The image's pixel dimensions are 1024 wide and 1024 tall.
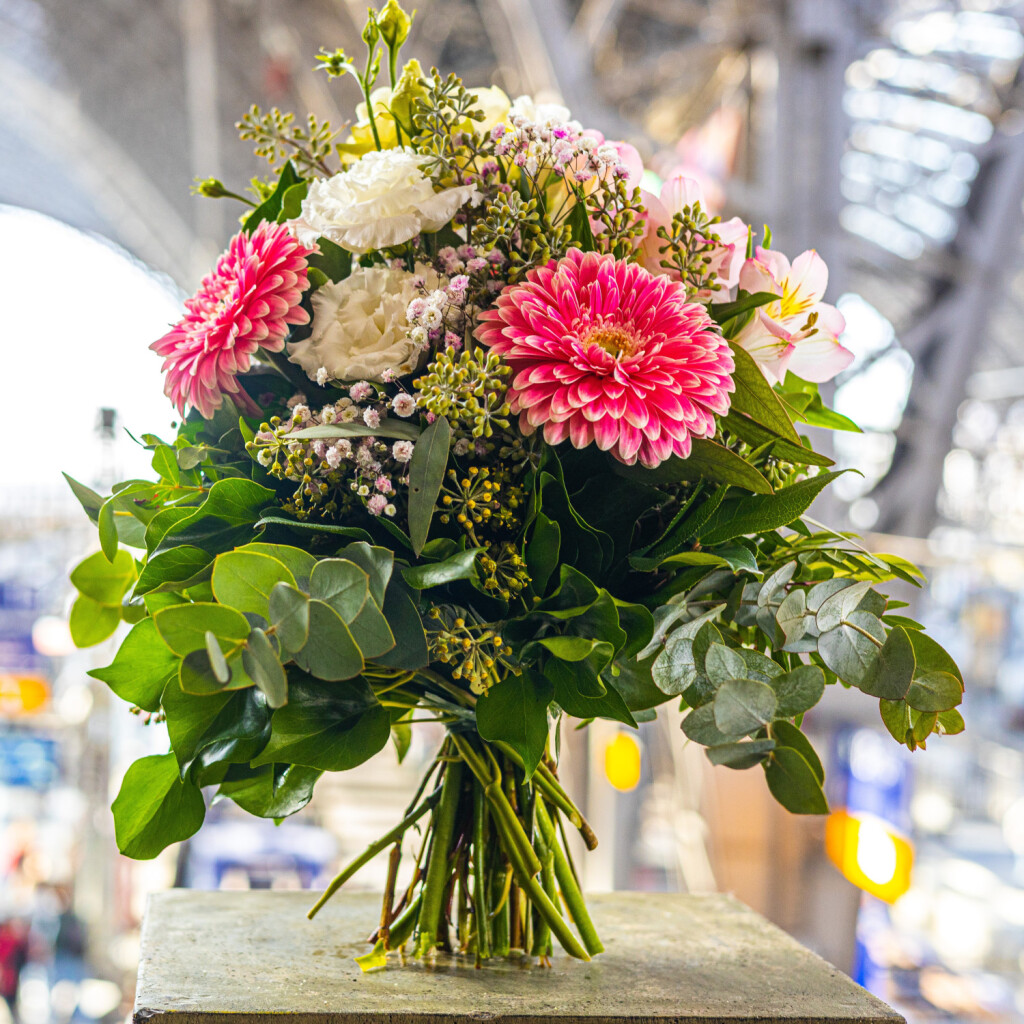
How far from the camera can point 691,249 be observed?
2.27 ft

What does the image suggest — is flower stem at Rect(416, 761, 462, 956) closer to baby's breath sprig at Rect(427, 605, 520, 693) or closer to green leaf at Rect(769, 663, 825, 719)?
baby's breath sprig at Rect(427, 605, 520, 693)

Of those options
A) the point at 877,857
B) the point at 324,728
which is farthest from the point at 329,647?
the point at 877,857

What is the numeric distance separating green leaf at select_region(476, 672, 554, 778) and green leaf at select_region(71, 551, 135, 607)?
1.08 feet

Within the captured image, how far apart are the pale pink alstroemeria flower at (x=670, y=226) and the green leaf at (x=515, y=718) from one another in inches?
12.3

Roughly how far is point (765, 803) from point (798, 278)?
391cm

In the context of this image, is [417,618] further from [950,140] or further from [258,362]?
[950,140]

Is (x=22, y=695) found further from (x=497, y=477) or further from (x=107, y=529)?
(x=497, y=477)

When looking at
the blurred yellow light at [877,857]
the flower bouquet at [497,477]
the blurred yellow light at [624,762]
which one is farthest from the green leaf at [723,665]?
the blurred yellow light at [624,762]

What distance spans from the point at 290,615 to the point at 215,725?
6.2 inches

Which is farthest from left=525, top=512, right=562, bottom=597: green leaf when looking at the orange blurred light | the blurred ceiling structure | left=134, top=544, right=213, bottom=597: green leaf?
the orange blurred light

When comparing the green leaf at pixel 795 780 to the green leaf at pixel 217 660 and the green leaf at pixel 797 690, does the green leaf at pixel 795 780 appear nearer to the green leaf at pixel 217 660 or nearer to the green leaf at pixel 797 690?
the green leaf at pixel 797 690

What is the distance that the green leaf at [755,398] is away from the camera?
68cm

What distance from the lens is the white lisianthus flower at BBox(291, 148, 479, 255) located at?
2.19 ft

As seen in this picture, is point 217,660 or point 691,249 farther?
point 691,249
